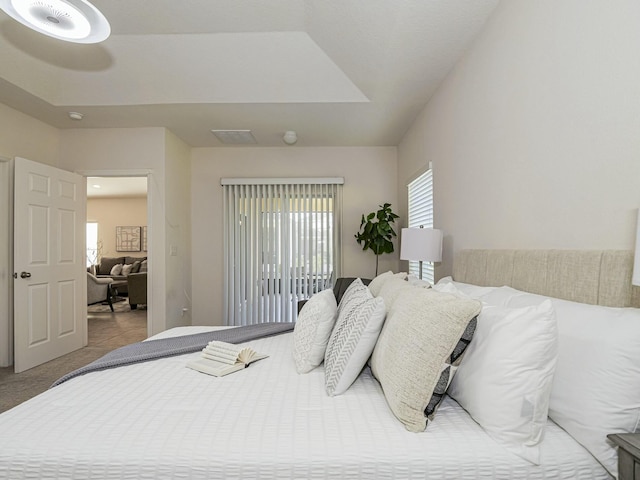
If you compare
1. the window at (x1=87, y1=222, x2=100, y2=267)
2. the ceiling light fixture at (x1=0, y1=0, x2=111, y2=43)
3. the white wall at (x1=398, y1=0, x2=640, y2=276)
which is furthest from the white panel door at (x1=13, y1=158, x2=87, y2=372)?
the window at (x1=87, y1=222, x2=100, y2=267)

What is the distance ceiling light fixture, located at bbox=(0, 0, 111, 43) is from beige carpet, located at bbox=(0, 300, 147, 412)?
2447 millimetres

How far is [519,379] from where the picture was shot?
104cm

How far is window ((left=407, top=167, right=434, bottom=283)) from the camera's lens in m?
3.52

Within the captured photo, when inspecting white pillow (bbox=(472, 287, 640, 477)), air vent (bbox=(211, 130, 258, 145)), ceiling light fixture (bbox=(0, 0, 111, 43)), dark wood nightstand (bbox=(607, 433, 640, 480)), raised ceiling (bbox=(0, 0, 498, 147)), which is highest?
raised ceiling (bbox=(0, 0, 498, 147))

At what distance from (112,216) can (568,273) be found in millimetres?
10093

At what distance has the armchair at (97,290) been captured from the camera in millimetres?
6332

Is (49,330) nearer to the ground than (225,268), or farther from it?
nearer to the ground

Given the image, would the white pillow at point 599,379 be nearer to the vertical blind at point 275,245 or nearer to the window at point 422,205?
the window at point 422,205

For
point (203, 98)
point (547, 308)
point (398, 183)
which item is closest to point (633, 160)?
point (547, 308)

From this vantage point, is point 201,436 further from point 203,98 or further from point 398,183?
point 398,183

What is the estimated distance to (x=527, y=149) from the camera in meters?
1.78

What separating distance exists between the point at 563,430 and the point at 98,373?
1787 millimetres

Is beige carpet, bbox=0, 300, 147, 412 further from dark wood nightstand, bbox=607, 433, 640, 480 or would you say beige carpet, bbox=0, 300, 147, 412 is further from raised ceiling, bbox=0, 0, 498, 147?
dark wood nightstand, bbox=607, 433, 640, 480

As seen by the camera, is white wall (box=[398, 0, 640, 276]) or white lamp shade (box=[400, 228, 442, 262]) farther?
white lamp shade (box=[400, 228, 442, 262])
